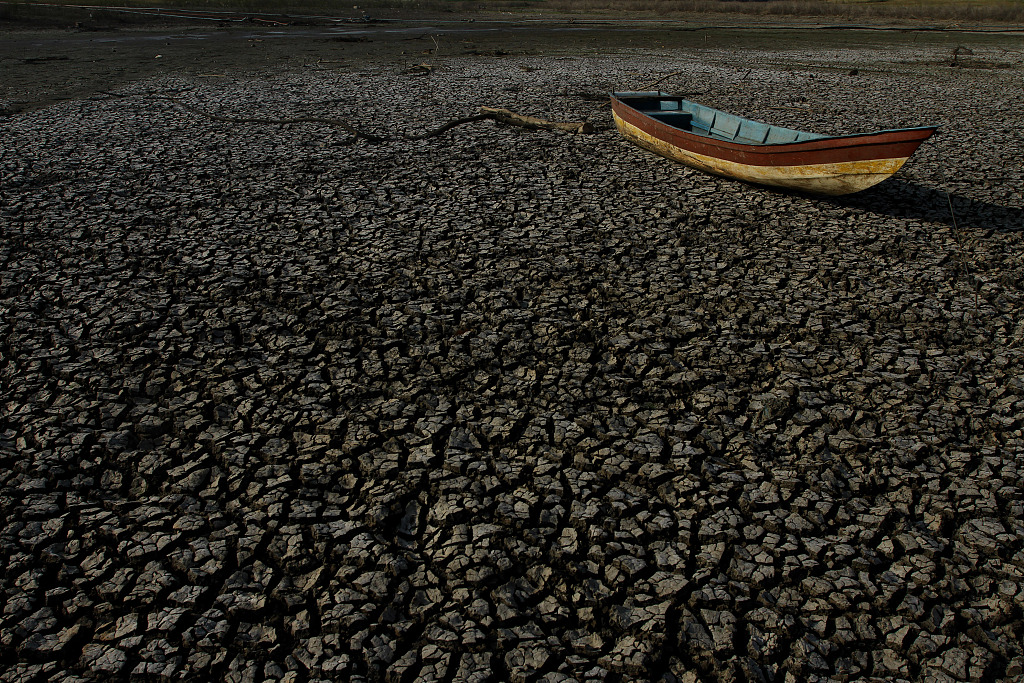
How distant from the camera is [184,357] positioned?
4.09m

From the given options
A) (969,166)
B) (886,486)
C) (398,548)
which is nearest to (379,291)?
(398,548)

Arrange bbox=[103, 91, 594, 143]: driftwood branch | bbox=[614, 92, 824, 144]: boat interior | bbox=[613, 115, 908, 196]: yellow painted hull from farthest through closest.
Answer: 1. bbox=[103, 91, 594, 143]: driftwood branch
2. bbox=[614, 92, 824, 144]: boat interior
3. bbox=[613, 115, 908, 196]: yellow painted hull

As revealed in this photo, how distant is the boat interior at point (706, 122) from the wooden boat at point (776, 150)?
1cm

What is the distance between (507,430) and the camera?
3510mm

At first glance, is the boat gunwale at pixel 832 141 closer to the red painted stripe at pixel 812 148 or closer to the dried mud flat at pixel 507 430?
the red painted stripe at pixel 812 148

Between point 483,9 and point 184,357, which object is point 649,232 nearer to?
point 184,357

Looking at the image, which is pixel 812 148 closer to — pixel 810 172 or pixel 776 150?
pixel 810 172

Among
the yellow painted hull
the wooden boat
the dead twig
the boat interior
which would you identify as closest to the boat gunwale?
the wooden boat

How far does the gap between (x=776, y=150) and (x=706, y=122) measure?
299cm

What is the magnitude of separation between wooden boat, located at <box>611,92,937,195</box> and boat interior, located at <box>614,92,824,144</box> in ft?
0.04

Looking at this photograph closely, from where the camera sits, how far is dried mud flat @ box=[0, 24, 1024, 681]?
242 centimetres

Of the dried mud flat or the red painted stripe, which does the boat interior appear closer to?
the red painted stripe

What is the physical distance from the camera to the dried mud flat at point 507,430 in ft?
7.94

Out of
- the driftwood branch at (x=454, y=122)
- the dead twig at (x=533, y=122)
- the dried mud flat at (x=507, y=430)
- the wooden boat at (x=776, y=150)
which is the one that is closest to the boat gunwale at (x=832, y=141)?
the wooden boat at (x=776, y=150)
